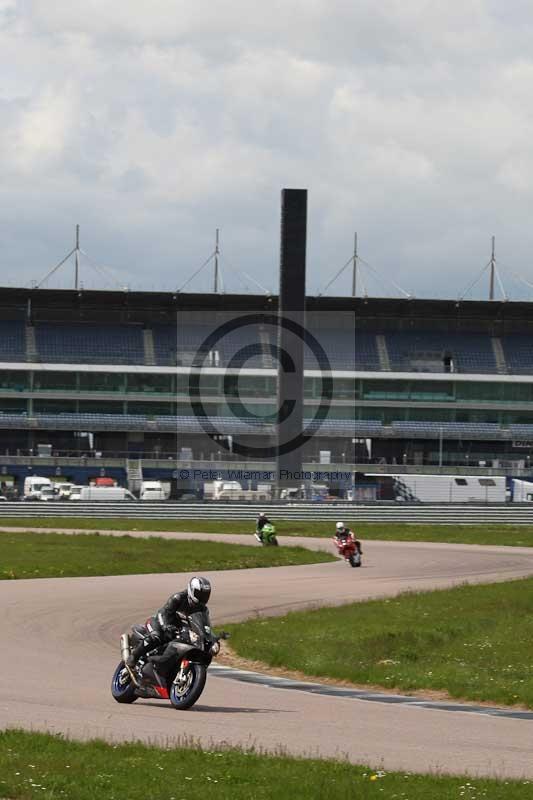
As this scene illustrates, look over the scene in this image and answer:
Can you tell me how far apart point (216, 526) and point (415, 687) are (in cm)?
4347

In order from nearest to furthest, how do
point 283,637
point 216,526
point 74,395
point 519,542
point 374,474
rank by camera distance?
point 283,637 → point 519,542 → point 216,526 → point 374,474 → point 74,395

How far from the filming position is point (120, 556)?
130 feet

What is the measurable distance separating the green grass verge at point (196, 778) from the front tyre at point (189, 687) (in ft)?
8.97

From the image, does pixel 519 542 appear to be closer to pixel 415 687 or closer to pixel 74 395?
pixel 415 687

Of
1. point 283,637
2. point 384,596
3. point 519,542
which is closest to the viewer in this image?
point 283,637

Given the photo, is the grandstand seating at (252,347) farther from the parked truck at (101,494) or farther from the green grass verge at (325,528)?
the green grass verge at (325,528)

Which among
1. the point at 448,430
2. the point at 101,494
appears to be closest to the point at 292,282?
the point at 101,494

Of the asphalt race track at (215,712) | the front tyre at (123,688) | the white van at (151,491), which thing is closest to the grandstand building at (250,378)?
the white van at (151,491)

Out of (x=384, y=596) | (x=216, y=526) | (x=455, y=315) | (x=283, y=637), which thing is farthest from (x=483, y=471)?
(x=283, y=637)

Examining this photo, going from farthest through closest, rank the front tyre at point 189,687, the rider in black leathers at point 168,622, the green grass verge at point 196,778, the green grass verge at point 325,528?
the green grass verge at point 325,528
the rider in black leathers at point 168,622
the front tyre at point 189,687
the green grass verge at point 196,778

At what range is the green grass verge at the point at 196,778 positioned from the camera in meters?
9.80

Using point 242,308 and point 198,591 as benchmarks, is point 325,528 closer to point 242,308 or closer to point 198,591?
point 242,308

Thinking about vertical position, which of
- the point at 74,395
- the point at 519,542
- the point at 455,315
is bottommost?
the point at 519,542

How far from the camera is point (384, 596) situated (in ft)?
99.1
